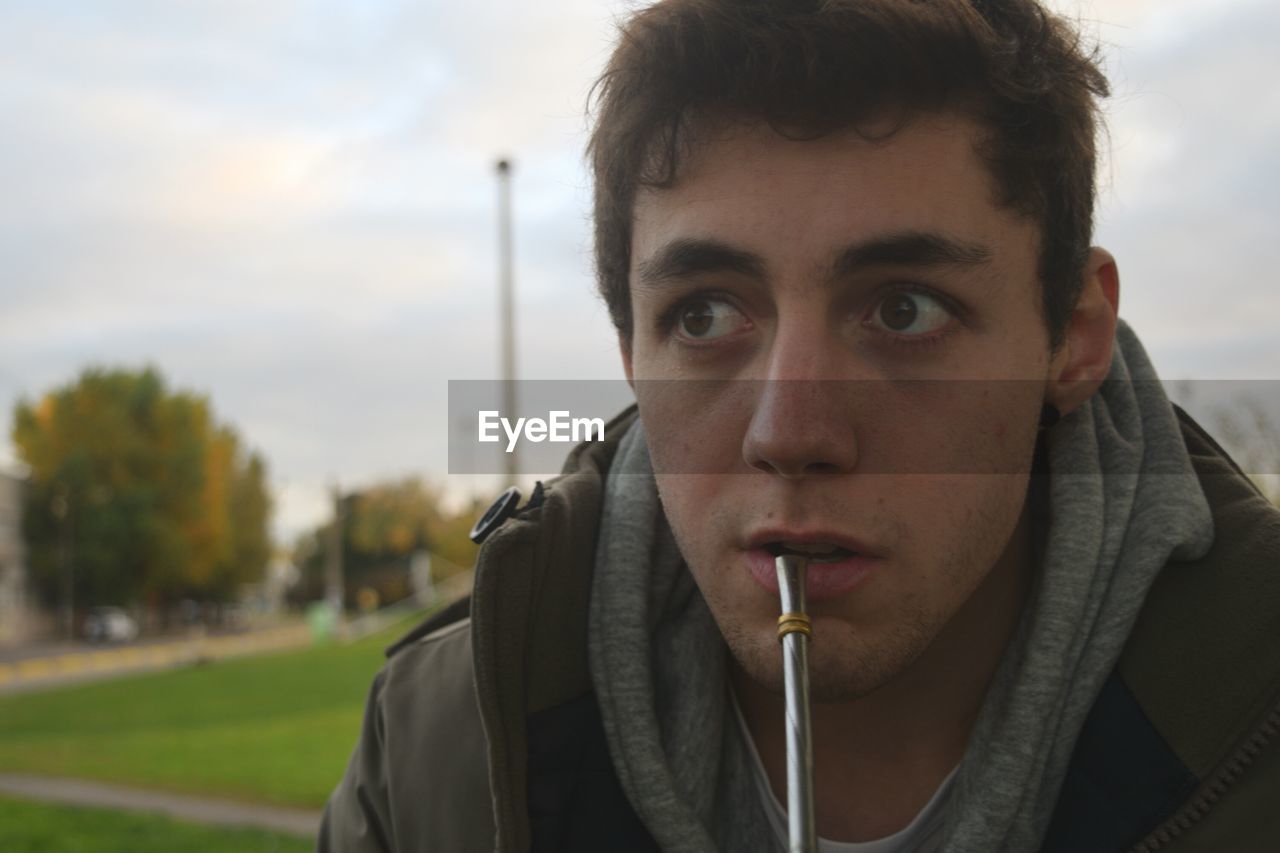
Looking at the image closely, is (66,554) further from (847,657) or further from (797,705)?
(797,705)

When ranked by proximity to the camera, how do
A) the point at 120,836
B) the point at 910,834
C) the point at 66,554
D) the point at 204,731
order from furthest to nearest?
the point at 66,554 → the point at 204,731 → the point at 120,836 → the point at 910,834

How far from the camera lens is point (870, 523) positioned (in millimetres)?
1776

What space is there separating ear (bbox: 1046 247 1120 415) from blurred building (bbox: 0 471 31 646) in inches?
2524

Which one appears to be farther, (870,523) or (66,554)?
(66,554)

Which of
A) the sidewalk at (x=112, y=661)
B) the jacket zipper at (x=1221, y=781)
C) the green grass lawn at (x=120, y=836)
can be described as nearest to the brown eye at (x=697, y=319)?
the jacket zipper at (x=1221, y=781)

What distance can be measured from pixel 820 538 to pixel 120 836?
7437mm

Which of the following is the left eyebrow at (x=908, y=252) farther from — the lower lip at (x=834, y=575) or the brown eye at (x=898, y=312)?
the lower lip at (x=834, y=575)

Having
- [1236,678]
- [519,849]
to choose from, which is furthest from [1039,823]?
[519,849]

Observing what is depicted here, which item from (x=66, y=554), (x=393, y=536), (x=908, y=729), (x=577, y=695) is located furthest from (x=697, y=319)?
(x=393, y=536)

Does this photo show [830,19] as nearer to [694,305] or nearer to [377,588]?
[694,305]

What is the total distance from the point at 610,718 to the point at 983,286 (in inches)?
36.1

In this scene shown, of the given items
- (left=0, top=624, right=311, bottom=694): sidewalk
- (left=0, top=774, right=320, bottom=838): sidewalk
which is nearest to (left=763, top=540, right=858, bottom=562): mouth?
(left=0, top=774, right=320, bottom=838): sidewalk

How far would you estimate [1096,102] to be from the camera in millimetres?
2230

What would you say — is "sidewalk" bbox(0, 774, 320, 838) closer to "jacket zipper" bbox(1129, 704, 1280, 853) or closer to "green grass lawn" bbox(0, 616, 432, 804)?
"green grass lawn" bbox(0, 616, 432, 804)
